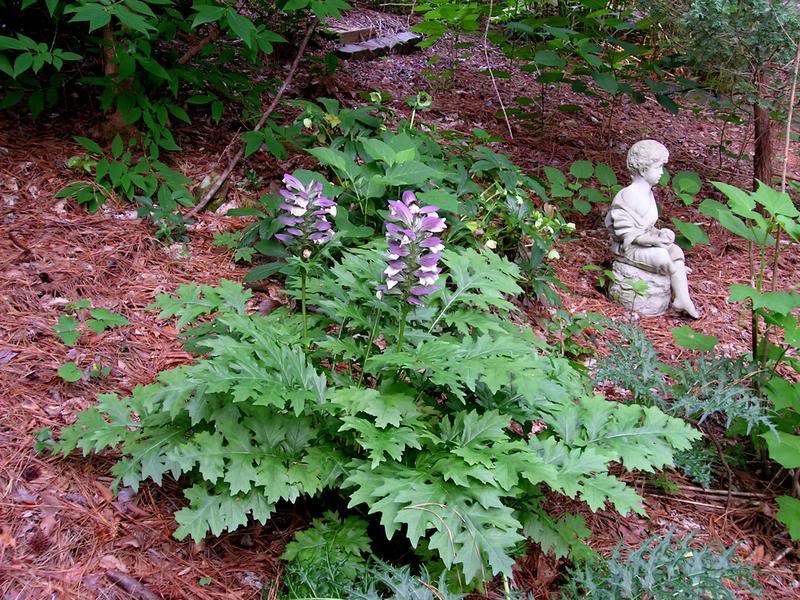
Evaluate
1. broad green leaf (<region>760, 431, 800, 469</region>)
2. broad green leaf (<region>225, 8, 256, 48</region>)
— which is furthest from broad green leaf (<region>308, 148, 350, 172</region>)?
broad green leaf (<region>760, 431, 800, 469</region>)

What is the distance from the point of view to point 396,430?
1.99 m

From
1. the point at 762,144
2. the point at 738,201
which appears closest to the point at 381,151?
the point at 738,201

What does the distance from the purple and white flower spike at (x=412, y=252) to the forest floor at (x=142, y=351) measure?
3.01ft

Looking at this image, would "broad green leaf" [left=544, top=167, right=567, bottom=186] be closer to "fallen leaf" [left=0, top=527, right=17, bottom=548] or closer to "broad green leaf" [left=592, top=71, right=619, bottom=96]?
"broad green leaf" [left=592, top=71, right=619, bottom=96]

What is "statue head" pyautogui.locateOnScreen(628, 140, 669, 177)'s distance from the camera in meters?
4.15

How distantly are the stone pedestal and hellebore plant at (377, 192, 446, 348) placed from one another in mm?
2539

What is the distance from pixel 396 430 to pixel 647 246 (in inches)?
114

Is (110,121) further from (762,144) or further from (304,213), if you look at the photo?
(762,144)

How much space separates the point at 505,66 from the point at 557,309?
4.25 m

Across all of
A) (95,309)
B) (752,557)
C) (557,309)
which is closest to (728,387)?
(752,557)

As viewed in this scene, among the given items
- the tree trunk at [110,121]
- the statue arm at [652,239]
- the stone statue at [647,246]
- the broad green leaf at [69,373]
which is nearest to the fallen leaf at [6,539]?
the broad green leaf at [69,373]

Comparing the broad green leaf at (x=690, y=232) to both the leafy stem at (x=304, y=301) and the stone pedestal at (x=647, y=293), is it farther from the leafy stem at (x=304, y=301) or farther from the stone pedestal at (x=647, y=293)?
the leafy stem at (x=304, y=301)

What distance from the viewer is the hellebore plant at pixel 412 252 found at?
1.96 m

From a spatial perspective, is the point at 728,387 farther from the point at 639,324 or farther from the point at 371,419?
the point at 371,419
